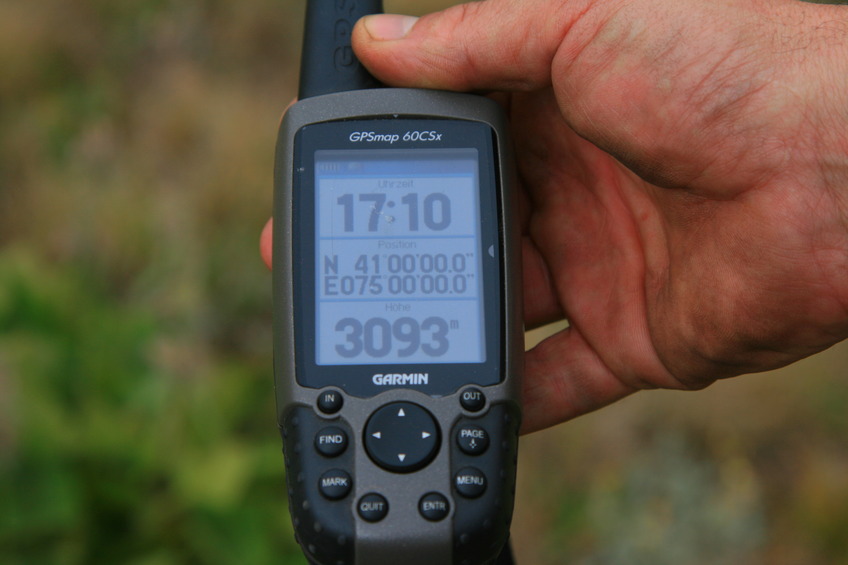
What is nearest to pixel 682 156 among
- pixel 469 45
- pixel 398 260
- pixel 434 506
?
pixel 469 45

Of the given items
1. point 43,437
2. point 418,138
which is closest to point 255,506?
point 43,437

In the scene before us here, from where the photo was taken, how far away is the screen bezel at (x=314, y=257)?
200cm

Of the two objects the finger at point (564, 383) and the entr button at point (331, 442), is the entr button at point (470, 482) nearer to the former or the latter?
the entr button at point (331, 442)

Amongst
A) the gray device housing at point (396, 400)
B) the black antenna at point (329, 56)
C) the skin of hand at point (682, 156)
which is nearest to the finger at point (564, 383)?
the skin of hand at point (682, 156)

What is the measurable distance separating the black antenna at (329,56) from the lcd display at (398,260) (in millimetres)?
167

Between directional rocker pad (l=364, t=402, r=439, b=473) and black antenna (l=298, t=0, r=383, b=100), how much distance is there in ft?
2.52

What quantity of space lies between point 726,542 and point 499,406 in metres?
2.20

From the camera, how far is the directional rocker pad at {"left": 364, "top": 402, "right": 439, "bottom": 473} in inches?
75.0

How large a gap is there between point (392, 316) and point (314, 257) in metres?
0.22

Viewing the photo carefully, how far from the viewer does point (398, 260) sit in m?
2.07

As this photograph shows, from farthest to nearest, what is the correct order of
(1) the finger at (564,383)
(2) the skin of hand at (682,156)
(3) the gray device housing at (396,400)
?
(1) the finger at (564,383), (2) the skin of hand at (682,156), (3) the gray device housing at (396,400)

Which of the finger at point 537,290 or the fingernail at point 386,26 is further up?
the fingernail at point 386,26

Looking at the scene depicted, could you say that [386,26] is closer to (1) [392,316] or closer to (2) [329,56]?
(2) [329,56]

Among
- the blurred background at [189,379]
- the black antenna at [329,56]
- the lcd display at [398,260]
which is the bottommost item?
the blurred background at [189,379]
